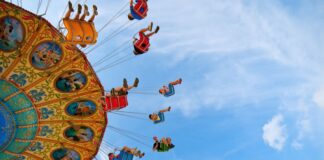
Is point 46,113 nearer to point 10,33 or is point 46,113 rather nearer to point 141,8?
point 10,33

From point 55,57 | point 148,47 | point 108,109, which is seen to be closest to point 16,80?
point 55,57

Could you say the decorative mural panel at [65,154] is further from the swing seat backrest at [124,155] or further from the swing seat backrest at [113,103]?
the swing seat backrest at [113,103]

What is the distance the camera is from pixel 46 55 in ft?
45.1

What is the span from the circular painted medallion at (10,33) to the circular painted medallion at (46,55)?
76 centimetres

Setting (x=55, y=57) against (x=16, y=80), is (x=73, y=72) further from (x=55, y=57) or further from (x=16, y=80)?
(x=16, y=80)

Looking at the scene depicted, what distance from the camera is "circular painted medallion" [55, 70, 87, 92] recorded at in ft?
47.1

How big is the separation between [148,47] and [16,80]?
222 inches

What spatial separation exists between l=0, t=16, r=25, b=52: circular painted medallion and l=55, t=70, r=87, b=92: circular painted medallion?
→ 226 centimetres

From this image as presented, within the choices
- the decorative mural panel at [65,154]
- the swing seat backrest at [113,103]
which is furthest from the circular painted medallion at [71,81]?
the decorative mural panel at [65,154]

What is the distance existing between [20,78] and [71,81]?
2.05 metres

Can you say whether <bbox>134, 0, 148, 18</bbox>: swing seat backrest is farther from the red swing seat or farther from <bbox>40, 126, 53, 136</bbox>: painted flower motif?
<bbox>40, 126, 53, 136</bbox>: painted flower motif

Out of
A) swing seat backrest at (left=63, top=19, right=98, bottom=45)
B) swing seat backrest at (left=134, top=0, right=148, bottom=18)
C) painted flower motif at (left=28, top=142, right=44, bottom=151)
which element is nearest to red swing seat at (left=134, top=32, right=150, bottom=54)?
swing seat backrest at (left=134, top=0, right=148, bottom=18)

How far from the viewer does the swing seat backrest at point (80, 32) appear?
12.7 metres

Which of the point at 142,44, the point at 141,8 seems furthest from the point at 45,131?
the point at 141,8
